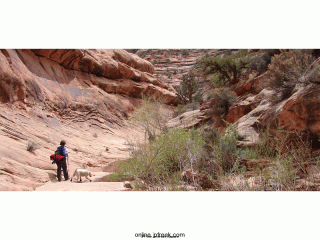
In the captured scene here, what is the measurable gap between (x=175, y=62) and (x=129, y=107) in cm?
2099

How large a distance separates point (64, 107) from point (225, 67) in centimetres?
1038

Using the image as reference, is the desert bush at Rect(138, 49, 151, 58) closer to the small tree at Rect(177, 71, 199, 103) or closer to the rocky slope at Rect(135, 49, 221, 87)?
the rocky slope at Rect(135, 49, 221, 87)

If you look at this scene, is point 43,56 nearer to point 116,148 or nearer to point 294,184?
point 116,148

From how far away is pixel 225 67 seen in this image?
1572 cm

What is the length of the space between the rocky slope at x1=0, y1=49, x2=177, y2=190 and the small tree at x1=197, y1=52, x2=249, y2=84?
211 inches

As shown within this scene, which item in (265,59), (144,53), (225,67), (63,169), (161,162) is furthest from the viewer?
(144,53)

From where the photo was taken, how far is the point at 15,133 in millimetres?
7863

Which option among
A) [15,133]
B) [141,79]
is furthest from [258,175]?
[141,79]

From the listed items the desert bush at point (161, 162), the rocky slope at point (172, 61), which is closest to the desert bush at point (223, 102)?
the desert bush at point (161, 162)

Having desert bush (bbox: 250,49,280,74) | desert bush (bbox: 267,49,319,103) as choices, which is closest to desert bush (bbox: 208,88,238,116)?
desert bush (bbox: 250,49,280,74)

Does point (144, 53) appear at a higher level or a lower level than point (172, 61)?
higher

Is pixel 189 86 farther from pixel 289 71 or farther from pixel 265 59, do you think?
pixel 289 71

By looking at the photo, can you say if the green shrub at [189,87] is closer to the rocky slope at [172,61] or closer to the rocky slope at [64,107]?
the rocky slope at [64,107]

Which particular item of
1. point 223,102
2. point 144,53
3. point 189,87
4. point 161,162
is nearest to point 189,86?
point 189,87
